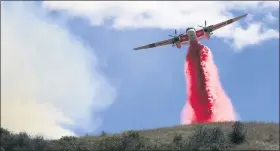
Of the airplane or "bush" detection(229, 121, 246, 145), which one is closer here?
"bush" detection(229, 121, 246, 145)

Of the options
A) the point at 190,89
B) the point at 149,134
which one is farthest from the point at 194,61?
the point at 149,134

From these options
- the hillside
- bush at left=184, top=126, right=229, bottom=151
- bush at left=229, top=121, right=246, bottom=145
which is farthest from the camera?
bush at left=229, top=121, right=246, bottom=145

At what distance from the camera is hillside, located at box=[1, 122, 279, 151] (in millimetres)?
85562

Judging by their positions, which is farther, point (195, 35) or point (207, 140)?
point (195, 35)

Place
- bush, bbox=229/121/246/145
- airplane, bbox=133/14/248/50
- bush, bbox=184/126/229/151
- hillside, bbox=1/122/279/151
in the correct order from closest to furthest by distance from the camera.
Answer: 1. bush, bbox=184/126/229/151
2. hillside, bbox=1/122/279/151
3. bush, bbox=229/121/246/145
4. airplane, bbox=133/14/248/50

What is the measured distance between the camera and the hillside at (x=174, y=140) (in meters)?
85.6

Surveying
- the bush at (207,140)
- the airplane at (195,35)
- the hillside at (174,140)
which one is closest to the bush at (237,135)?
the hillside at (174,140)

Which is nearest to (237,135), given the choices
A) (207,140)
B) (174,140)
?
(207,140)

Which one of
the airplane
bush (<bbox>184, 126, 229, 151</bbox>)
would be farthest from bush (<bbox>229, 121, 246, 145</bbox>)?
the airplane

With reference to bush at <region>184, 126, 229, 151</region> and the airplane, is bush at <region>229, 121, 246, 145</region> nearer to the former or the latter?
bush at <region>184, 126, 229, 151</region>

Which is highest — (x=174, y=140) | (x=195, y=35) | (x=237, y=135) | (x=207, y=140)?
(x=195, y=35)

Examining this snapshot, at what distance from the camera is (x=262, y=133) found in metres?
92.5

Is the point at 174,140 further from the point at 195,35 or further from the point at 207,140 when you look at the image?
the point at 195,35

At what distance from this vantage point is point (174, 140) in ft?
287
